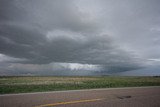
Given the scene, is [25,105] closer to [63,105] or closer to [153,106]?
[63,105]

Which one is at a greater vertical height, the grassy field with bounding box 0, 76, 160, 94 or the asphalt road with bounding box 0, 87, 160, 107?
the asphalt road with bounding box 0, 87, 160, 107

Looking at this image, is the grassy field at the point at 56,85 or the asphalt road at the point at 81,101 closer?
the asphalt road at the point at 81,101

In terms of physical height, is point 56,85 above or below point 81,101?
below

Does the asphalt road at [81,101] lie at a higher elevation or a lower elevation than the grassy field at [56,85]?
higher

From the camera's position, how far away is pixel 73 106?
23.8 feet

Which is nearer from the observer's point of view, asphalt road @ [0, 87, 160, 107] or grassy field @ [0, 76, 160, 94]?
asphalt road @ [0, 87, 160, 107]

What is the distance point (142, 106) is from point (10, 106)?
7176mm

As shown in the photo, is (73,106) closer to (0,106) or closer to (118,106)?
(118,106)

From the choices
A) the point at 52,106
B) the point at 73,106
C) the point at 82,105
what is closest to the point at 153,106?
the point at 82,105

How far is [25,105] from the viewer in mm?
7344

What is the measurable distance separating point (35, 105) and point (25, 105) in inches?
21.8

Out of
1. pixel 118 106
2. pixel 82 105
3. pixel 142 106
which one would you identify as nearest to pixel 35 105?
pixel 82 105

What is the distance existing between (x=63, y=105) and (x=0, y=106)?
343 cm

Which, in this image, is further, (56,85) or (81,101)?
(56,85)
